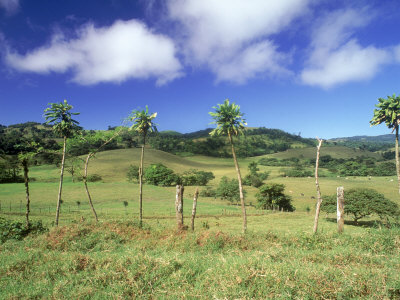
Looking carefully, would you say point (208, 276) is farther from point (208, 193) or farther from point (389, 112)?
point (208, 193)

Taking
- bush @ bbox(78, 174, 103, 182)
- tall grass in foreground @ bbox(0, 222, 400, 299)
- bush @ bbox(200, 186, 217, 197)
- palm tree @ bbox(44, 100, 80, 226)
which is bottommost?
bush @ bbox(200, 186, 217, 197)

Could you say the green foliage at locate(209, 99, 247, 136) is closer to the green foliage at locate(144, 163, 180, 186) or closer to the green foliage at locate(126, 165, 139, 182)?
the green foliage at locate(144, 163, 180, 186)

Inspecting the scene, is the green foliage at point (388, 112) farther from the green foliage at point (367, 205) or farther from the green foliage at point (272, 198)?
the green foliage at point (272, 198)

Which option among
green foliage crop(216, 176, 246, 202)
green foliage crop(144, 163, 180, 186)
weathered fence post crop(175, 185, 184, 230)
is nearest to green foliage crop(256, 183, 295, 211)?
green foliage crop(216, 176, 246, 202)

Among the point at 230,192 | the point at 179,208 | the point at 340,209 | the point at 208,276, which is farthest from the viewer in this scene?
the point at 230,192

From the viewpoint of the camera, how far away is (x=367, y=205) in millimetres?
38781

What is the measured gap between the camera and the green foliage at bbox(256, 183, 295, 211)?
60.9 m

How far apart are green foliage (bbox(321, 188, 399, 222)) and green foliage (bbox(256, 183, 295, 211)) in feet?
59.0

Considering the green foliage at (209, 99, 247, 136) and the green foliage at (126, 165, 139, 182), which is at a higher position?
the green foliage at (209, 99, 247, 136)

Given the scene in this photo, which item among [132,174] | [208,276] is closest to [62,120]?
[208,276]

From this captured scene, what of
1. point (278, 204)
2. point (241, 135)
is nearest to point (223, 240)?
point (241, 135)

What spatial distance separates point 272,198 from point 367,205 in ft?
80.8

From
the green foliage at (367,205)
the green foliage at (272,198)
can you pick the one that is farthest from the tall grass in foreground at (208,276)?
the green foliage at (272,198)

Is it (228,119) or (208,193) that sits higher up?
(228,119)
